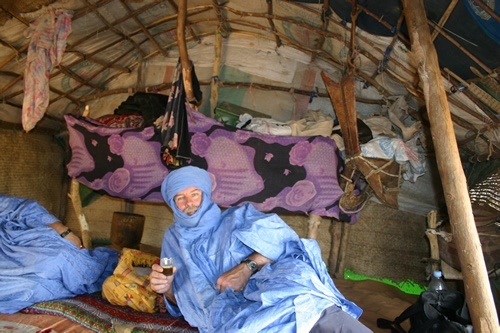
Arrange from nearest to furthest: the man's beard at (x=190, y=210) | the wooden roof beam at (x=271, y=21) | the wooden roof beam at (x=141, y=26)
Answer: the man's beard at (x=190, y=210) < the wooden roof beam at (x=271, y=21) < the wooden roof beam at (x=141, y=26)

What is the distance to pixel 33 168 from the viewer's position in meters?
5.80

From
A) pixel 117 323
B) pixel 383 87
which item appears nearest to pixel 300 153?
pixel 383 87

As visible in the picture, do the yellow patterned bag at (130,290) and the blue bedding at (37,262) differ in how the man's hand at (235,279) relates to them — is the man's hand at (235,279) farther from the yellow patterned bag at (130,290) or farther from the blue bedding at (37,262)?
the blue bedding at (37,262)

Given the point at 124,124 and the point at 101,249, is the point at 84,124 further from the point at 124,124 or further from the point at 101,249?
the point at 101,249

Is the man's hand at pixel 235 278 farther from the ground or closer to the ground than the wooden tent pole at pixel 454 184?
closer to the ground

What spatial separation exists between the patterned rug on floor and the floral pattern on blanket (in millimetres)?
1459

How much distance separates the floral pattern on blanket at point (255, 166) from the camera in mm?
3545

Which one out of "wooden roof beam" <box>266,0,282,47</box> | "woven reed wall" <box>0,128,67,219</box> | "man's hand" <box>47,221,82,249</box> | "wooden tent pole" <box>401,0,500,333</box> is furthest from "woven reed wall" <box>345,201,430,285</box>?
"woven reed wall" <box>0,128,67,219</box>

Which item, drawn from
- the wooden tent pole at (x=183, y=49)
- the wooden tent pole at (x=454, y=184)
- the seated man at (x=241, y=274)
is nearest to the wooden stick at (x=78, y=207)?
the wooden tent pole at (x=183, y=49)

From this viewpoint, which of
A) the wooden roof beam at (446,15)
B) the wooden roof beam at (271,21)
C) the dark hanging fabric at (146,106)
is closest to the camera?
the wooden roof beam at (446,15)

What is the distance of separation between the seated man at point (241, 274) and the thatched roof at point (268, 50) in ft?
5.55

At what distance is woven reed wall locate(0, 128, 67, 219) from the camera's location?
5.39 m

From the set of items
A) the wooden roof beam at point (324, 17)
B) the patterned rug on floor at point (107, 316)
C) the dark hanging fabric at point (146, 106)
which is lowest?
the patterned rug on floor at point (107, 316)

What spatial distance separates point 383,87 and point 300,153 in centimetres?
113
